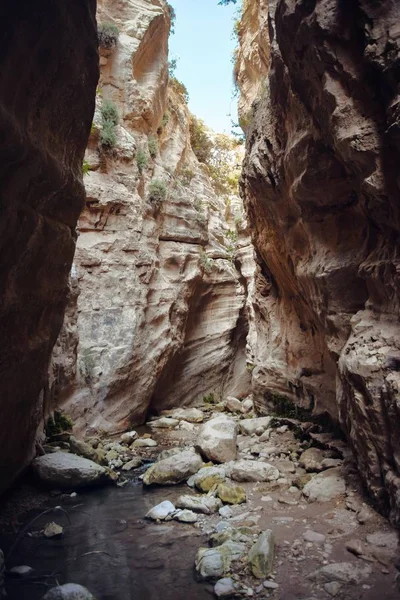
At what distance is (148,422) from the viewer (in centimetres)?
1308

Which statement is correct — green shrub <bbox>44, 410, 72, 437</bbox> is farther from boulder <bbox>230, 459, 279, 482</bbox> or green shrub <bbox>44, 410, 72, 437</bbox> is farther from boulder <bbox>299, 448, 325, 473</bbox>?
boulder <bbox>299, 448, 325, 473</bbox>

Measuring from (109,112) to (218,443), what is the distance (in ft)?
34.9

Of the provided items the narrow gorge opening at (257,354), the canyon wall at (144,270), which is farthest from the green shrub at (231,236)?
the narrow gorge opening at (257,354)

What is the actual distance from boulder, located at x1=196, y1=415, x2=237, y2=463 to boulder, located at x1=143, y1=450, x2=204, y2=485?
0.38 m

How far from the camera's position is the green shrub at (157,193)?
1397cm

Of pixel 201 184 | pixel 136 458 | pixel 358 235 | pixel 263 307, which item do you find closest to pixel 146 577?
pixel 136 458

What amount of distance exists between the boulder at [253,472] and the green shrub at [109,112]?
10873mm

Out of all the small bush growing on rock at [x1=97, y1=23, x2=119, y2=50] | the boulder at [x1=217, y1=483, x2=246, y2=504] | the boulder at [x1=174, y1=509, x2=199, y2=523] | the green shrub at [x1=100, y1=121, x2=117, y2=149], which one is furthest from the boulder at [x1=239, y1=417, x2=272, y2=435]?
the small bush growing on rock at [x1=97, y1=23, x2=119, y2=50]

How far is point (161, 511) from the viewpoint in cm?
590

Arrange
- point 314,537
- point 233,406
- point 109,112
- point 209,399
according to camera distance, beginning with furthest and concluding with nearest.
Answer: point 209,399
point 233,406
point 109,112
point 314,537

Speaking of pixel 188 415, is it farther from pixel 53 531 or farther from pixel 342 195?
pixel 342 195

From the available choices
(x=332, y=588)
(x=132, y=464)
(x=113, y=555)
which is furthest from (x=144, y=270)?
(x=332, y=588)

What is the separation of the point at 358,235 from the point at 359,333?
1.77m

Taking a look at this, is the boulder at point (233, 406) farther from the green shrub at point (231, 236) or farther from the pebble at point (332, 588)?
the pebble at point (332, 588)
